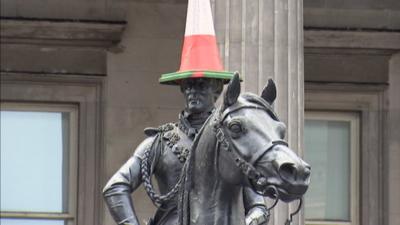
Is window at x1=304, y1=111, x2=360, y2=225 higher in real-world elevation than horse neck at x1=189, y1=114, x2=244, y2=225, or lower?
lower

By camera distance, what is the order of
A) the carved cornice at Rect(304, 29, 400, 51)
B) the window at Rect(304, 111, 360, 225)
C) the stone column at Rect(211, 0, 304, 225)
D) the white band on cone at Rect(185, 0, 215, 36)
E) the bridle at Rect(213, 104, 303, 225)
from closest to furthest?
the bridle at Rect(213, 104, 303, 225)
the white band on cone at Rect(185, 0, 215, 36)
the stone column at Rect(211, 0, 304, 225)
the carved cornice at Rect(304, 29, 400, 51)
the window at Rect(304, 111, 360, 225)

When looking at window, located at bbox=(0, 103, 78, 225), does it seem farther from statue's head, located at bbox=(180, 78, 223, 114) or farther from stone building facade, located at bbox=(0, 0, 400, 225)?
statue's head, located at bbox=(180, 78, 223, 114)

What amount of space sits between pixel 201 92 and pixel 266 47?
7.68 meters

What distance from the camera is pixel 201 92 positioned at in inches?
376

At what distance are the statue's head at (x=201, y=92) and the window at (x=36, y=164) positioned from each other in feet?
39.7

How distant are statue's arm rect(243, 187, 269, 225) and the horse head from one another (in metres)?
0.70

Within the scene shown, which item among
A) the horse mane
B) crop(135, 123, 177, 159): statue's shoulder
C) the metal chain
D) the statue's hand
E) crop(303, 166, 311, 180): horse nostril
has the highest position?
the horse mane

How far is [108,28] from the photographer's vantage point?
70.1 ft

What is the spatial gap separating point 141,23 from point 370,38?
2.32m

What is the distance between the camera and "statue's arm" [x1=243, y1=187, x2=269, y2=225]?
9180mm

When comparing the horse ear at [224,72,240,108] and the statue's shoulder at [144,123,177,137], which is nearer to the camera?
the horse ear at [224,72,240,108]

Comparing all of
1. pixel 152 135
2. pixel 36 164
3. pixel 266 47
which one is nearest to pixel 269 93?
pixel 152 135

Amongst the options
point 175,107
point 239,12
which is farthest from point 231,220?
point 175,107

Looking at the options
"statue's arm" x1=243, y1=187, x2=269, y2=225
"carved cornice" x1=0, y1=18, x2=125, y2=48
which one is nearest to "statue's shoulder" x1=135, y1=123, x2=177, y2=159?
"statue's arm" x1=243, y1=187, x2=269, y2=225
